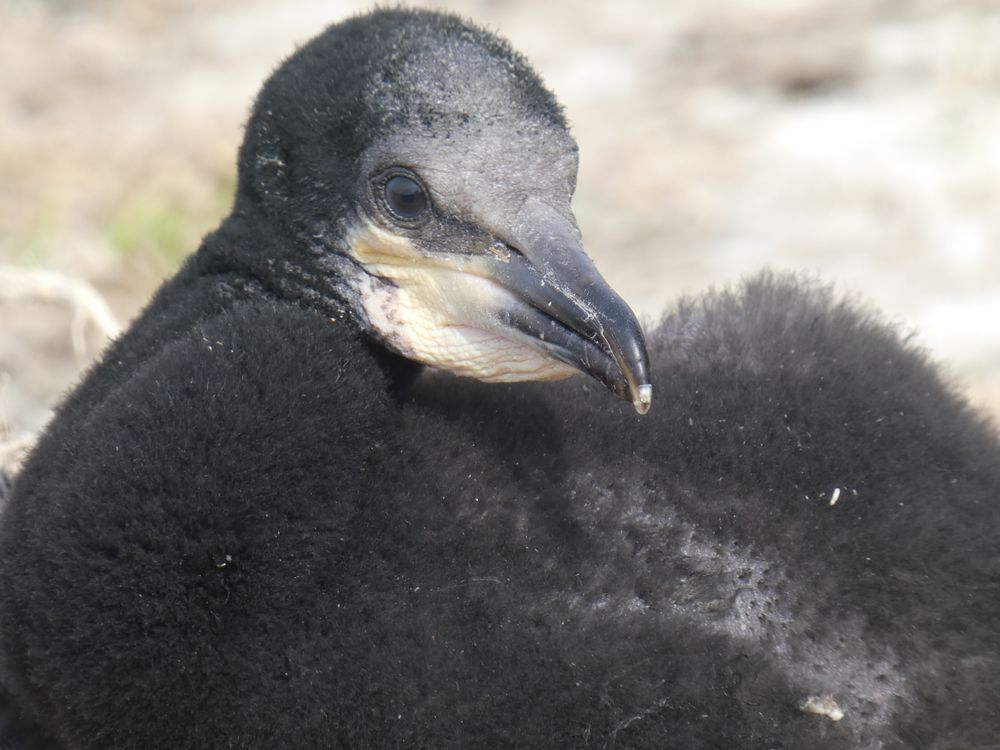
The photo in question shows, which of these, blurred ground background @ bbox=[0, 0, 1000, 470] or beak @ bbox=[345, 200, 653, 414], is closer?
beak @ bbox=[345, 200, 653, 414]

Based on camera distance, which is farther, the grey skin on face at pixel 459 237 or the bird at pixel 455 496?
the grey skin on face at pixel 459 237

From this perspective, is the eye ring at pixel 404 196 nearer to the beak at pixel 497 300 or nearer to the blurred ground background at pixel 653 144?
the beak at pixel 497 300

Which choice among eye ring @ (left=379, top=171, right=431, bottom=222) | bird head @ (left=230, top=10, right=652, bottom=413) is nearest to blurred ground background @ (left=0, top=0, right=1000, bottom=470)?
bird head @ (left=230, top=10, right=652, bottom=413)

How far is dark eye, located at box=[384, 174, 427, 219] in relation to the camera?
2594 millimetres

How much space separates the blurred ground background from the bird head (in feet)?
6.89

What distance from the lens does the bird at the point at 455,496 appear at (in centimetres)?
231

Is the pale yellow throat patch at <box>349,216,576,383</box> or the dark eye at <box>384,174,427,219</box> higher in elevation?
the dark eye at <box>384,174,427,219</box>

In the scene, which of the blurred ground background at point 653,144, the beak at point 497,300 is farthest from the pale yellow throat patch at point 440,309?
the blurred ground background at point 653,144

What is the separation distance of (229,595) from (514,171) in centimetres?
93

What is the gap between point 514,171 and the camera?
2.63 metres

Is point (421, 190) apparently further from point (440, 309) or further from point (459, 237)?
point (440, 309)

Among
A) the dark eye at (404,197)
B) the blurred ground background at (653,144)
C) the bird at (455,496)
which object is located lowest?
the bird at (455,496)

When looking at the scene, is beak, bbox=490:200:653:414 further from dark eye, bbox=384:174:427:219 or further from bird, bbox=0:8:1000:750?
dark eye, bbox=384:174:427:219

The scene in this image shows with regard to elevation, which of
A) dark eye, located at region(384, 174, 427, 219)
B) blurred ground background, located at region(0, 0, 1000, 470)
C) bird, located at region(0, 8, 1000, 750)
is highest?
blurred ground background, located at region(0, 0, 1000, 470)
